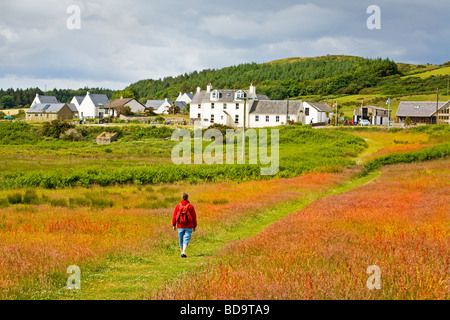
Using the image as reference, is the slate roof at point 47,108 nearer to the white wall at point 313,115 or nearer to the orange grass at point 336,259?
the white wall at point 313,115

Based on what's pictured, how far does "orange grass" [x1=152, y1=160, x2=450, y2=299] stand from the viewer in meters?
7.29

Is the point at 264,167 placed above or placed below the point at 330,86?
below

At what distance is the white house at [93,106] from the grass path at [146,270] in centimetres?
12884

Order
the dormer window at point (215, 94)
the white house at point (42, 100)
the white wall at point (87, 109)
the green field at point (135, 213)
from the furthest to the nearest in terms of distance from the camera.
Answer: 1. the white house at point (42, 100)
2. the white wall at point (87, 109)
3. the dormer window at point (215, 94)
4. the green field at point (135, 213)

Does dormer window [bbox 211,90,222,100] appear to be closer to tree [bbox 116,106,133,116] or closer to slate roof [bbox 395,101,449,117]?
tree [bbox 116,106,133,116]

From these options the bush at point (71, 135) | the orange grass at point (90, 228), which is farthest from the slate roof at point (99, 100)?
the orange grass at point (90, 228)

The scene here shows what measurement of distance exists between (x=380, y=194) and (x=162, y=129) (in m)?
65.1

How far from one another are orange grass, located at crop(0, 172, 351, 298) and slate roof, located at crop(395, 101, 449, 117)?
85.2 metres

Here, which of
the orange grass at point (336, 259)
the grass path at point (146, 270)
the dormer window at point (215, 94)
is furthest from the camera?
the dormer window at point (215, 94)

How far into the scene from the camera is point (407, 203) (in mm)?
19078

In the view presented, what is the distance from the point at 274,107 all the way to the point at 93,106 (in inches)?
2775

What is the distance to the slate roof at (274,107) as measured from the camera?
92875 mm
